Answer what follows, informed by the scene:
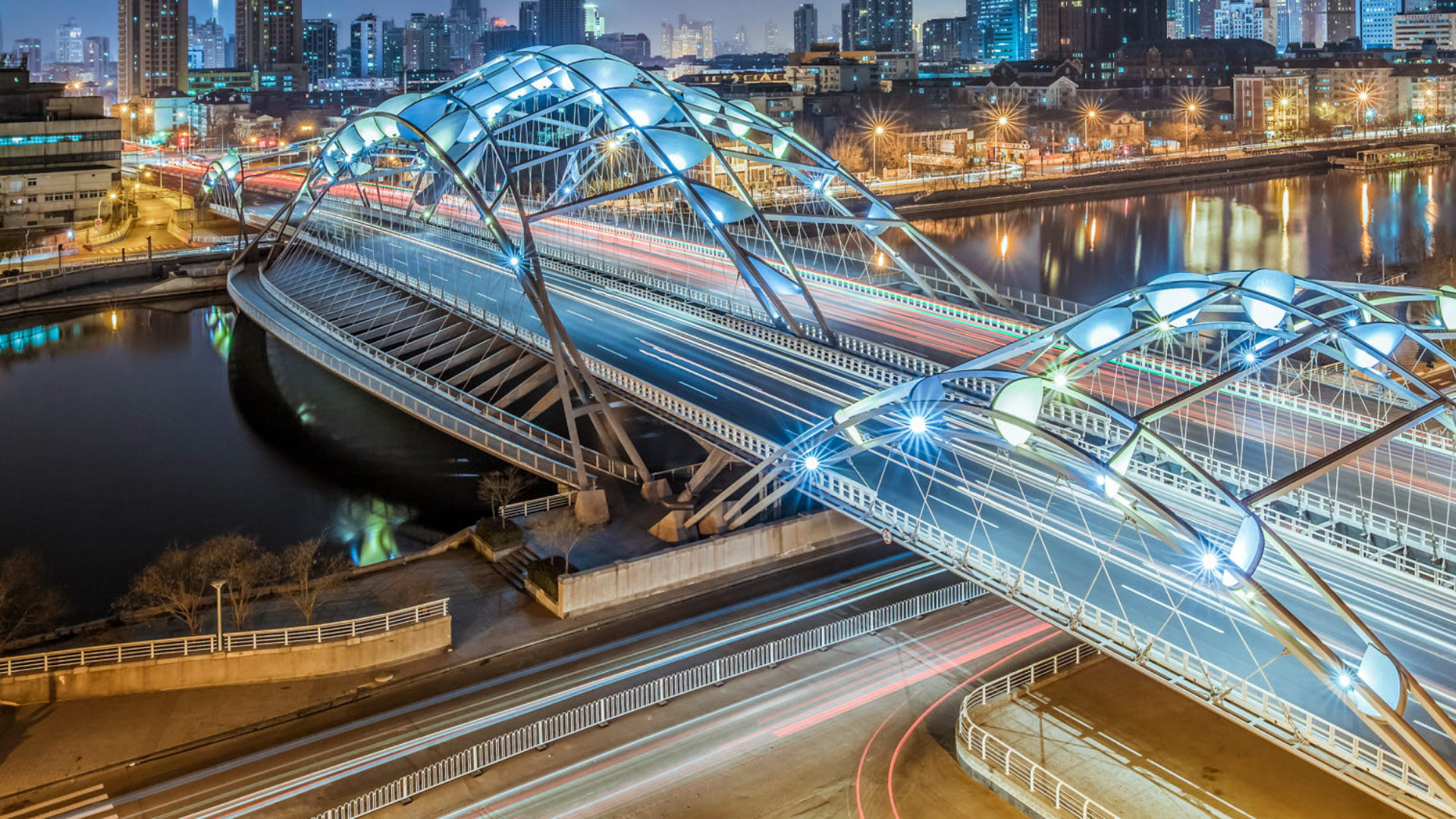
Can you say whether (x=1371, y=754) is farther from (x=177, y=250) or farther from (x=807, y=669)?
(x=177, y=250)

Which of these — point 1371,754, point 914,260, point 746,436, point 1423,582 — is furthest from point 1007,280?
point 1371,754

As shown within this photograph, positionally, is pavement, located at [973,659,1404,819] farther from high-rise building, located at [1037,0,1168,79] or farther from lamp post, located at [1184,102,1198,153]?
high-rise building, located at [1037,0,1168,79]

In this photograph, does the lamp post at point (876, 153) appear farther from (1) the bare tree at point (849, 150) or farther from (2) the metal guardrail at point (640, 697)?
(2) the metal guardrail at point (640, 697)

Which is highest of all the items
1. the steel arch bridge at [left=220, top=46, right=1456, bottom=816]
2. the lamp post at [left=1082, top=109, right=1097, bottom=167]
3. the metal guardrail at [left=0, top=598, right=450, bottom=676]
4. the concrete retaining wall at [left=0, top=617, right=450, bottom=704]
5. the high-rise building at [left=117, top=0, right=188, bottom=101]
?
the high-rise building at [left=117, top=0, right=188, bottom=101]

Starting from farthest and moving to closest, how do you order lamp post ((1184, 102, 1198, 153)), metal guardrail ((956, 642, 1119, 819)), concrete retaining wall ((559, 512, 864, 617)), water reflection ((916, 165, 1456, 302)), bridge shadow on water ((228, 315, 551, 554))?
lamp post ((1184, 102, 1198, 153)) < water reflection ((916, 165, 1456, 302)) < bridge shadow on water ((228, 315, 551, 554)) < concrete retaining wall ((559, 512, 864, 617)) < metal guardrail ((956, 642, 1119, 819))

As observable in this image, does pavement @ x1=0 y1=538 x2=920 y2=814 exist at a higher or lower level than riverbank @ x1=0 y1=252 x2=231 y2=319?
lower

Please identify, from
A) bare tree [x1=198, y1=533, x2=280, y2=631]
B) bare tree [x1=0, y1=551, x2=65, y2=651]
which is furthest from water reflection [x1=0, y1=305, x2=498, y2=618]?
bare tree [x1=198, y1=533, x2=280, y2=631]

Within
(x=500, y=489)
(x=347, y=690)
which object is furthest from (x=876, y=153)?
(x=347, y=690)
